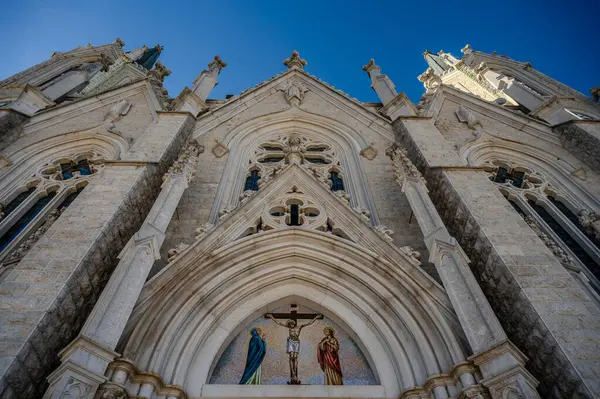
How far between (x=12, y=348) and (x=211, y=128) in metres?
8.23

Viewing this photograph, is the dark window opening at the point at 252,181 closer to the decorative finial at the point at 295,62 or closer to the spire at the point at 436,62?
the decorative finial at the point at 295,62

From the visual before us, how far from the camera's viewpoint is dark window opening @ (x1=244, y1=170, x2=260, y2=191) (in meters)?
9.70

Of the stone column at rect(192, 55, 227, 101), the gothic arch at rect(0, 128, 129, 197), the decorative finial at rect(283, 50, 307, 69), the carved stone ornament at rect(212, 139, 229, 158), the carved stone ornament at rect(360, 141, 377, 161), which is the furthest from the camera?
the decorative finial at rect(283, 50, 307, 69)

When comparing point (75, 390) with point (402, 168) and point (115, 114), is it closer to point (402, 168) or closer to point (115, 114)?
point (402, 168)

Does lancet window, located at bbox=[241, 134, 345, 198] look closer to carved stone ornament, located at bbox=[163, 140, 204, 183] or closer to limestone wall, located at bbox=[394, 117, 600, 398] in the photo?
carved stone ornament, located at bbox=[163, 140, 204, 183]

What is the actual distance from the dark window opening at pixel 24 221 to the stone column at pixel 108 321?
3208mm

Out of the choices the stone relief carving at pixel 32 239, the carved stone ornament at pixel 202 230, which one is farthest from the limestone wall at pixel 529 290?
the stone relief carving at pixel 32 239

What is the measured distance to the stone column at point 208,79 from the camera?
42.2 ft

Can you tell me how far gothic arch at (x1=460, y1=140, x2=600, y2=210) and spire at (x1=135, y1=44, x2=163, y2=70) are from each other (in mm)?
25124

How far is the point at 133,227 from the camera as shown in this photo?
655 centimetres

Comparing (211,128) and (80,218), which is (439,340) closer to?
(80,218)

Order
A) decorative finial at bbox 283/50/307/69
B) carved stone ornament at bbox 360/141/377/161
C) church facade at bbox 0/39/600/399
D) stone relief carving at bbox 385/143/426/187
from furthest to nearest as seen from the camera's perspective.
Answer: decorative finial at bbox 283/50/307/69 < carved stone ornament at bbox 360/141/377/161 < stone relief carving at bbox 385/143/426/187 < church facade at bbox 0/39/600/399

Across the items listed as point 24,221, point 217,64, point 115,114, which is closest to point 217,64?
point 217,64

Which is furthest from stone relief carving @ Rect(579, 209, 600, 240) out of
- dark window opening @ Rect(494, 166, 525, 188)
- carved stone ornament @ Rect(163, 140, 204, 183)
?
carved stone ornament @ Rect(163, 140, 204, 183)
